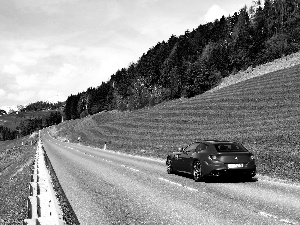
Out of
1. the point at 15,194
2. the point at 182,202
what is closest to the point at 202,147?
the point at 182,202

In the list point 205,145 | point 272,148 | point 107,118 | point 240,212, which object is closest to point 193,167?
point 205,145

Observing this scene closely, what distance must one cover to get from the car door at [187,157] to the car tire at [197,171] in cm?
39

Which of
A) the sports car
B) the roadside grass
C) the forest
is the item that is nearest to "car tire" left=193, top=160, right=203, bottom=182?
the sports car

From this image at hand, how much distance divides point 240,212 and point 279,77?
46.2m

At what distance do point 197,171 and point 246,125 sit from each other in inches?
890

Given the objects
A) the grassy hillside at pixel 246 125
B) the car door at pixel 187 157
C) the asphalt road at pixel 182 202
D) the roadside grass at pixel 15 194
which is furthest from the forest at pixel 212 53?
the asphalt road at pixel 182 202

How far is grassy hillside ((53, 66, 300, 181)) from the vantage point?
19312mm

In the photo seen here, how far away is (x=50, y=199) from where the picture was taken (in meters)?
6.99

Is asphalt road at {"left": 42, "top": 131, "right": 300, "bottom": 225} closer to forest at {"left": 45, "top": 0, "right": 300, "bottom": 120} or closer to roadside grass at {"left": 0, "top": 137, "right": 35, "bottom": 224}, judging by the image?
roadside grass at {"left": 0, "top": 137, "right": 35, "bottom": 224}

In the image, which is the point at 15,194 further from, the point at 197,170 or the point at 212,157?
the point at 212,157

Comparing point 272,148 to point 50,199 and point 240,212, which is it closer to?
point 240,212

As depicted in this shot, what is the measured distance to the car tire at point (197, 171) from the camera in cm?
1248

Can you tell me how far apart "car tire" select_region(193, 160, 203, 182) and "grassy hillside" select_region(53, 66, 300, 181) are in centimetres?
341

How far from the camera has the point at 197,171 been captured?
501 inches
